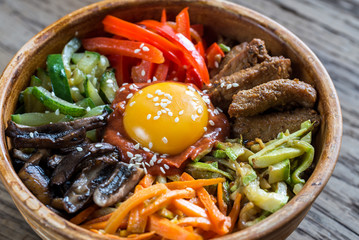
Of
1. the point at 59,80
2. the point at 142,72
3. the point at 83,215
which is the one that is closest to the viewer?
the point at 83,215

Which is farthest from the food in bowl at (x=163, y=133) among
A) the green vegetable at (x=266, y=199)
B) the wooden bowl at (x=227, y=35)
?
the wooden bowl at (x=227, y=35)

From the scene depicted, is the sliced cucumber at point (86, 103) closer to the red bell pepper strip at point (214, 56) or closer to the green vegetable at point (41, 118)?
the green vegetable at point (41, 118)

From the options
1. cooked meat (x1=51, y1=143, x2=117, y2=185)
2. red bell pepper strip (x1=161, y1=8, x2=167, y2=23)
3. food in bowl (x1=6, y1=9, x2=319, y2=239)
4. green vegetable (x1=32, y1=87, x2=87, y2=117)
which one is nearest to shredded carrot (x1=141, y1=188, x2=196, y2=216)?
food in bowl (x1=6, y1=9, x2=319, y2=239)

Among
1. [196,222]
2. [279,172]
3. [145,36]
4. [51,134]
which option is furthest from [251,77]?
[51,134]

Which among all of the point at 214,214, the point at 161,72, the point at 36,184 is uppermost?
the point at 161,72

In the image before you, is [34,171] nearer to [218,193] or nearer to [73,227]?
[73,227]

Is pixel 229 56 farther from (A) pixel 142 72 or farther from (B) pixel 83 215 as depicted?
(B) pixel 83 215

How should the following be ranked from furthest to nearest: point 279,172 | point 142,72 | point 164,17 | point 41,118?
point 164,17 → point 142,72 → point 41,118 → point 279,172
